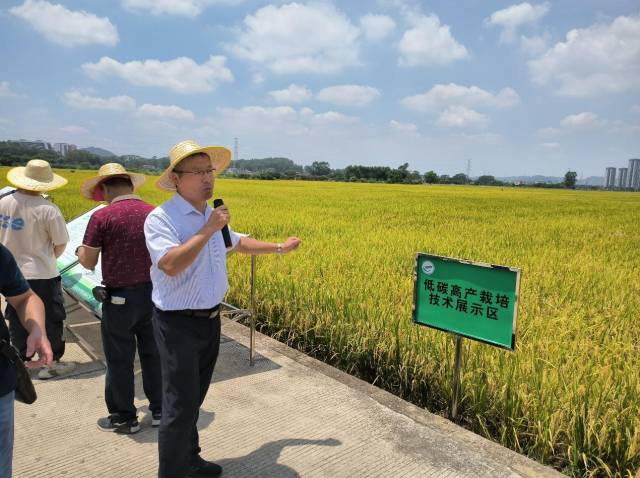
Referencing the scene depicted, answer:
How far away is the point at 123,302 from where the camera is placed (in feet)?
8.68

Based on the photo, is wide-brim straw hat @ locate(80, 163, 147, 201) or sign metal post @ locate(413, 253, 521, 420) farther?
wide-brim straw hat @ locate(80, 163, 147, 201)

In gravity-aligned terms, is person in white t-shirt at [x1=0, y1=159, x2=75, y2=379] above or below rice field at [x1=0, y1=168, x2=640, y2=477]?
above

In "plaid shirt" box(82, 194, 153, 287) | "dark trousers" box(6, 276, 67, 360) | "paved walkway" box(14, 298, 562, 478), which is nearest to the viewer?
"paved walkway" box(14, 298, 562, 478)

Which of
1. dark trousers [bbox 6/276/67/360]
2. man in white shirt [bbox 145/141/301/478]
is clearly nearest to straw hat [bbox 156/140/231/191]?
man in white shirt [bbox 145/141/301/478]

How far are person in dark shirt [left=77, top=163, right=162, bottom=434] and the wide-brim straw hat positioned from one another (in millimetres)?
238

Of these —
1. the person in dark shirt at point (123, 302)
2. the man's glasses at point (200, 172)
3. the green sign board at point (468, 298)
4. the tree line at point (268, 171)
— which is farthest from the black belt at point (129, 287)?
the tree line at point (268, 171)

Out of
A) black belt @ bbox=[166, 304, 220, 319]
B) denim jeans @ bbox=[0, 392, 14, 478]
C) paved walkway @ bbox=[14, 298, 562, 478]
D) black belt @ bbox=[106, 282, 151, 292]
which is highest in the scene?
black belt @ bbox=[166, 304, 220, 319]

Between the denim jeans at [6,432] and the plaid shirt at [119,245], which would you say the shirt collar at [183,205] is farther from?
the denim jeans at [6,432]

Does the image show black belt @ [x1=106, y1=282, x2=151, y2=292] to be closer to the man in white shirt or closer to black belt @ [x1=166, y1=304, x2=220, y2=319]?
the man in white shirt

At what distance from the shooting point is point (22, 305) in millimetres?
1671

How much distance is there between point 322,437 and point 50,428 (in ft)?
5.25

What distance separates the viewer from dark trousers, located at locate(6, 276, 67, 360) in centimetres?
340

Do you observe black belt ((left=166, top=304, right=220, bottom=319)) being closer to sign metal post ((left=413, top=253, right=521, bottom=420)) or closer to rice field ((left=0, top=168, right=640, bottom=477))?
sign metal post ((left=413, top=253, right=521, bottom=420))

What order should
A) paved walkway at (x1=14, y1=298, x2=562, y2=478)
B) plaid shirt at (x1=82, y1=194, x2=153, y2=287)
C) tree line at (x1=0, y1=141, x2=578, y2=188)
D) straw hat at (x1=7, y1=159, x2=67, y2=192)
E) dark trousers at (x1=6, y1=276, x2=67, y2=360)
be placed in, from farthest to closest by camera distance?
tree line at (x1=0, y1=141, x2=578, y2=188), dark trousers at (x1=6, y1=276, x2=67, y2=360), straw hat at (x1=7, y1=159, x2=67, y2=192), plaid shirt at (x1=82, y1=194, x2=153, y2=287), paved walkway at (x1=14, y1=298, x2=562, y2=478)
